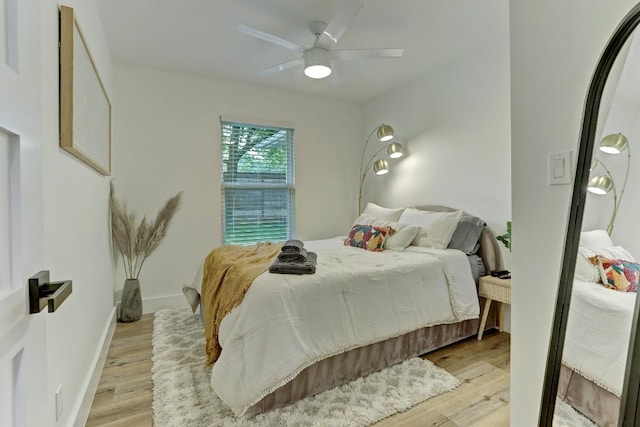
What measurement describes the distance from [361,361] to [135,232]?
8.51ft

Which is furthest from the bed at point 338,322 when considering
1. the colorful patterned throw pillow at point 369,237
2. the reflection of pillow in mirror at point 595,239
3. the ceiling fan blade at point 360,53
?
the ceiling fan blade at point 360,53

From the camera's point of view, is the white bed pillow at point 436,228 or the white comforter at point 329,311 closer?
the white comforter at point 329,311

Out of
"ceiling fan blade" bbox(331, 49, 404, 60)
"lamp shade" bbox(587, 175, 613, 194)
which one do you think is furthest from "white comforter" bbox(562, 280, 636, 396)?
"ceiling fan blade" bbox(331, 49, 404, 60)

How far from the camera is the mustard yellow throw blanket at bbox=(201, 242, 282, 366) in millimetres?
1903

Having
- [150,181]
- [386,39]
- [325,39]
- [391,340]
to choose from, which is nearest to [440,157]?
[386,39]

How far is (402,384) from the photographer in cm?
199

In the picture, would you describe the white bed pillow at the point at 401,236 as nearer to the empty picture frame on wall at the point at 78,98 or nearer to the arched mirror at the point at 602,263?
the arched mirror at the point at 602,263

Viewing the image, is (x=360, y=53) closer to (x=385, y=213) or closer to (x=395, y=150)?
(x=395, y=150)

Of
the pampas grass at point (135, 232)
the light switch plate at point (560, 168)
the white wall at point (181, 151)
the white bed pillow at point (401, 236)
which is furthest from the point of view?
the white wall at point (181, 151)

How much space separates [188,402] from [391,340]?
1.32 metres

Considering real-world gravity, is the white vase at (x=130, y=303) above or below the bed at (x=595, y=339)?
below

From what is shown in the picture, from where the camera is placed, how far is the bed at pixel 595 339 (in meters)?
0.88

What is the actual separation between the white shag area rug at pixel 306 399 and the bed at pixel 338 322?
0.25ft

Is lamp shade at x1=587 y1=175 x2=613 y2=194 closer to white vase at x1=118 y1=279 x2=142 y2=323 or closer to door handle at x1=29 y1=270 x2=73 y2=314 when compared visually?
door handle at x1=29 y1=270 x2=73 y2=314
